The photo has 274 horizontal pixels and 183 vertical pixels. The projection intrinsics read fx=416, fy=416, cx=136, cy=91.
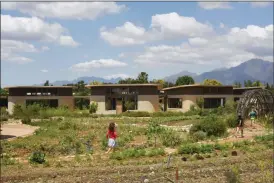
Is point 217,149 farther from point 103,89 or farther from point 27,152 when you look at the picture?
point 103,89

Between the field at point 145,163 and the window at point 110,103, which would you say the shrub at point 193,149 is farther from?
the window at point 110,103

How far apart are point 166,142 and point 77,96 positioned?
47650 mm

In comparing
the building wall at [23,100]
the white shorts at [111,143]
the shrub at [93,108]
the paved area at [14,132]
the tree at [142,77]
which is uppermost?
the tree at [142,77]

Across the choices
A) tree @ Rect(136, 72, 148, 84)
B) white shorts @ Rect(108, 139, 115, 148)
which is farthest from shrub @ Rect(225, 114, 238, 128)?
tree @ Rect(136, 72, 148, 84)

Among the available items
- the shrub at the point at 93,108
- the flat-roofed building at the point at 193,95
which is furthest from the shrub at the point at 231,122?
the shrub at the point at 93,108

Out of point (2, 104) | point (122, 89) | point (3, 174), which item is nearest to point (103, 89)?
point (122, 89)

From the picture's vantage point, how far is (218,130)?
74.8 ft

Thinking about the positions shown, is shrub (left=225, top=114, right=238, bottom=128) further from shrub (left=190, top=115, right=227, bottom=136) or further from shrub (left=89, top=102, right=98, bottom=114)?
shrub (left=89, top=102, right=98, bottom=114)

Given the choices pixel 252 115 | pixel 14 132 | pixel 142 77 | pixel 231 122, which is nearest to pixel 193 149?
pixel 231 122

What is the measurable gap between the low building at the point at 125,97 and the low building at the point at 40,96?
4841 millimetres

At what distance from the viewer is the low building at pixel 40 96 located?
5791cm

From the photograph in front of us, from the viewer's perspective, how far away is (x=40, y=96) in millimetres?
58656

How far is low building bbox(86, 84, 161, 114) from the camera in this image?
5659 centimetres

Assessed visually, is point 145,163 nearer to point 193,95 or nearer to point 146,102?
point 146,102
